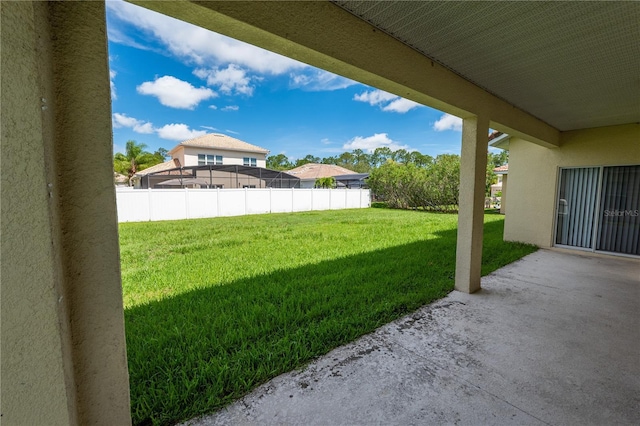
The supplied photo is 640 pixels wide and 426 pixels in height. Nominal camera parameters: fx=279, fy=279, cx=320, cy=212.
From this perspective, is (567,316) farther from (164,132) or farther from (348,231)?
(164,132)

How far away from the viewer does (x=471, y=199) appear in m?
4.01

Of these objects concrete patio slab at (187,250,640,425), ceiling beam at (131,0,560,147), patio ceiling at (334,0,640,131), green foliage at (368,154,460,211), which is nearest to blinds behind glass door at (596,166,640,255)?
patio ceiling at (334,0,640,131)

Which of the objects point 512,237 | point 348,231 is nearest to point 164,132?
point 348,231

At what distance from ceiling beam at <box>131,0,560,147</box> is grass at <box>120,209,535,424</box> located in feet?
8.28

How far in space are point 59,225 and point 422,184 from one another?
19454 millimetres

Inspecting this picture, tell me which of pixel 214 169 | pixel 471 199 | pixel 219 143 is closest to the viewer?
pixel 471 199

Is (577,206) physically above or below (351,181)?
below

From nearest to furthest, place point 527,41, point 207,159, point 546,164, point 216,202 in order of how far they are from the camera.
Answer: point 527,41
point 546,164
point 216,202
point 207,159

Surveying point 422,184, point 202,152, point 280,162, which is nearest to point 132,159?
point 202,152

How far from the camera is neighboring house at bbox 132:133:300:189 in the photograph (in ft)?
61.9

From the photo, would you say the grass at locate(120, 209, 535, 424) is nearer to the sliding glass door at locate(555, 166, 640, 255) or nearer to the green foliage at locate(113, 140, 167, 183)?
the sliding glass door at locate(555, 166, 640, 255)

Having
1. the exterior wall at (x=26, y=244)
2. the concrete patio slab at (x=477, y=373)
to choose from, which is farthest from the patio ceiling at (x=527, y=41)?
the concrete patio slab at (x=477, y=373)

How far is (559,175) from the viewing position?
6988mm

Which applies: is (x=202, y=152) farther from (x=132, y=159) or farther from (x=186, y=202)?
(x=186, y=202)
